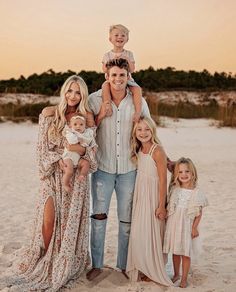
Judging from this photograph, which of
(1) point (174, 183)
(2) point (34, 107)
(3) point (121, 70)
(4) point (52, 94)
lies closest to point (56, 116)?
(3) point (121, 70)

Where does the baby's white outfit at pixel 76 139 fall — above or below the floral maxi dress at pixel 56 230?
above

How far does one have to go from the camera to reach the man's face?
Result: 4953 mm

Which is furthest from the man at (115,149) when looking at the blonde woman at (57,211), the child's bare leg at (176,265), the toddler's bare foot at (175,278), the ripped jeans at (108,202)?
the toddler's bare foot at (175,278)

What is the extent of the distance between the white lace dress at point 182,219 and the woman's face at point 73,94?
3.70ft

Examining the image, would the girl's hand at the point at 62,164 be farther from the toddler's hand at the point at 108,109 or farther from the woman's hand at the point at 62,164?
the toddler's hand at the point at 108,109

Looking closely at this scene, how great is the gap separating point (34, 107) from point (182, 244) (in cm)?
1686

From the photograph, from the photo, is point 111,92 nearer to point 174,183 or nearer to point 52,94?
point 174,183

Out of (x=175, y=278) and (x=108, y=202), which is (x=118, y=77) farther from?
(x=175, y=278)

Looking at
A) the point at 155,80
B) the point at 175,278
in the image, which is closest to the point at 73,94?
the point at 175,278

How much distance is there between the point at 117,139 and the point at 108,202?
22.1 inches

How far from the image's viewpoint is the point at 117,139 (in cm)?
501

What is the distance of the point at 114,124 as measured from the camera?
16.4 ft

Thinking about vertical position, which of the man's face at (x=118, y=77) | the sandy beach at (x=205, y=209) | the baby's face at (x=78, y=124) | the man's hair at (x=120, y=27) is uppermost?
the man's hair at (x=120, y=27)

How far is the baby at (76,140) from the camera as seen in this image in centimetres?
477
